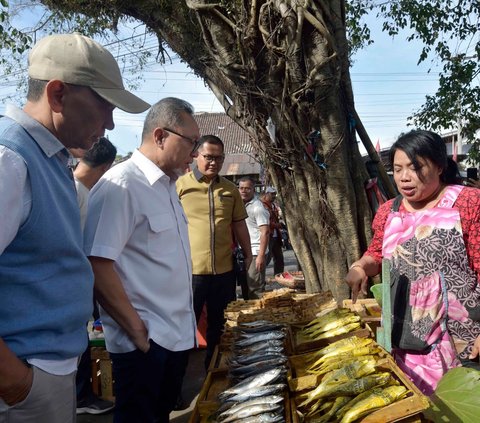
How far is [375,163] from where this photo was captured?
15.7ft

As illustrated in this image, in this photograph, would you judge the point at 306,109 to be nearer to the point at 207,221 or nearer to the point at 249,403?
the point at 207,221

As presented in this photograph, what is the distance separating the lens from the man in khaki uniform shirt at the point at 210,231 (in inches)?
161

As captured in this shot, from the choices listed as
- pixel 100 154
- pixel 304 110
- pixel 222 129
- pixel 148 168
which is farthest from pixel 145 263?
pixel 222 129

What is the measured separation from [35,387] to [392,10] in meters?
7.37

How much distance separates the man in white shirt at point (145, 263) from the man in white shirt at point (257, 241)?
12.5 feet

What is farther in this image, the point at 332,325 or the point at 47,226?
the point at 332,325

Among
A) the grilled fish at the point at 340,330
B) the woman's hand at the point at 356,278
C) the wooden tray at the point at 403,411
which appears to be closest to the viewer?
the wooden tray at the point at 403,411

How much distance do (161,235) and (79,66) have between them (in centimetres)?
90

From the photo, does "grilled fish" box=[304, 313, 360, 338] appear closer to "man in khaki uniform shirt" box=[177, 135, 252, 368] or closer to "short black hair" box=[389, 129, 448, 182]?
"short black hair" box=[389, 129, 448, 182]

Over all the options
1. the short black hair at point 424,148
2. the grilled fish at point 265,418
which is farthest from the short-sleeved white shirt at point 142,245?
the short black hair at point 424,148

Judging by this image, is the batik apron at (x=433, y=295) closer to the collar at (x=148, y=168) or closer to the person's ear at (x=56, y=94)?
the collar at (x=148, y=168)

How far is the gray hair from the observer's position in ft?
7.13

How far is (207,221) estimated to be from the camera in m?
4.17

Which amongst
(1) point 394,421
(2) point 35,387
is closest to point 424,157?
(1) point 394,421
